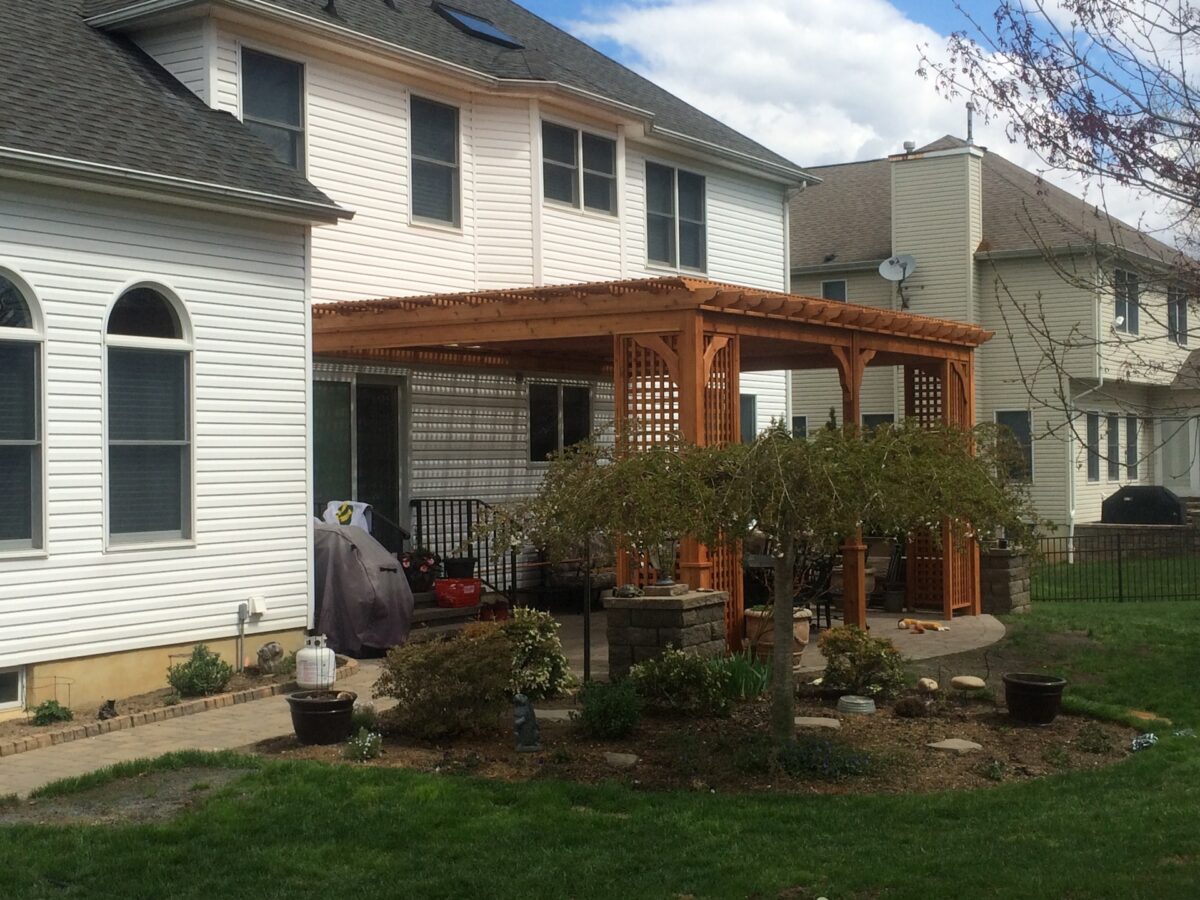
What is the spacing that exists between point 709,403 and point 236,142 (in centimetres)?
479

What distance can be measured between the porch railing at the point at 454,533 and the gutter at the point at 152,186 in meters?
4.44

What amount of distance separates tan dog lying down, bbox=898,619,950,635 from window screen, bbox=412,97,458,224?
267 inches

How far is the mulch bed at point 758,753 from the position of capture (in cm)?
802

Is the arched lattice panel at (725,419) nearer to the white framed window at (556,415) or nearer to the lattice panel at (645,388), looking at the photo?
the lattice panel at (645,388)

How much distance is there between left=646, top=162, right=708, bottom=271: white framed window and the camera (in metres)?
18.5

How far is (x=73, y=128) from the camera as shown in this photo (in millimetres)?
10562

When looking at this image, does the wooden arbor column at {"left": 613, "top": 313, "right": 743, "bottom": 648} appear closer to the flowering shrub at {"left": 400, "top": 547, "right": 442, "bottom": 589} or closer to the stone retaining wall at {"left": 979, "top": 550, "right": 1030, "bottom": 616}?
the flowering shrub at {"left": 400, "top": 547, "right": 442, "bottom": 589}

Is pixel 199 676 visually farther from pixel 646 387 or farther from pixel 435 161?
pixel 435 161

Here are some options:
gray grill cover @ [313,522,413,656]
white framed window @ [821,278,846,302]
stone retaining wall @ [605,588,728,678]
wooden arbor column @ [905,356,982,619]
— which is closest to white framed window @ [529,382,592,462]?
wooden arbor column @ [905,356,982,619]

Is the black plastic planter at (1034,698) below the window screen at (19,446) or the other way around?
below

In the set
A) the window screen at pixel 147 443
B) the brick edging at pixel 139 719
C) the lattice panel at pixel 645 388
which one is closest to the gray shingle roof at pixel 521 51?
the window screen at pixel 147 443

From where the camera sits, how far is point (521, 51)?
17.0 metres

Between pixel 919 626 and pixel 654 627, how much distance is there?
5.20 meters

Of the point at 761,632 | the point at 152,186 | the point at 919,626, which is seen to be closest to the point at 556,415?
the point at 919,626
